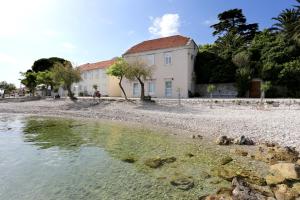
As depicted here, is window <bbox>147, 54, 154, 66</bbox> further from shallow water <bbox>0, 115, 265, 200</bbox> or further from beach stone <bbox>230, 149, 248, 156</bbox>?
beach stone <bbox>230, 149, 248, 156</bbox>

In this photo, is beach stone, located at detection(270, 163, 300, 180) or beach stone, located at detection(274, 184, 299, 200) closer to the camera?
beach stone, located at detection(274, 184, 299, 200)

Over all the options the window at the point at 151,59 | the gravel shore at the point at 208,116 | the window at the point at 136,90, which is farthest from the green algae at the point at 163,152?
the window at the point at 136,90

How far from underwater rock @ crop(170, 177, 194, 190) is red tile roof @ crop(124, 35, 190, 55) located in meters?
25.6

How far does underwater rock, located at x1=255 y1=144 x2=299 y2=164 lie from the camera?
9.24 meters

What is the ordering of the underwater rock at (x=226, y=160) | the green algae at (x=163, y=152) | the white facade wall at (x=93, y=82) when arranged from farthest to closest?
the white facade wall at (x=93, y=82) → the underwater rock at (x=226, y=160) → the green algae at (x=163, y=152)

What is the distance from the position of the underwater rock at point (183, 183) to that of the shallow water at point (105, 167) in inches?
6.2

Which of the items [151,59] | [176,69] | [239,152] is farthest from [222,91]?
[239,152]

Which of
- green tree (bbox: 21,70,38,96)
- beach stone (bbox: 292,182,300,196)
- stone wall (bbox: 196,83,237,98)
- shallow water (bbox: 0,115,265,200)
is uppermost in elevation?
green tree (bbox: 21,70,38,96)

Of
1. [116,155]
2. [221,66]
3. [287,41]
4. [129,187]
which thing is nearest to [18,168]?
[116,155]

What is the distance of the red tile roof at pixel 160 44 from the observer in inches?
1286

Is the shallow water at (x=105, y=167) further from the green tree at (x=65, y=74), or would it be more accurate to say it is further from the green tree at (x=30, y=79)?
the green tree at (x=30, y=79)

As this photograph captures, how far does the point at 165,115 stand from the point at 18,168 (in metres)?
13.0

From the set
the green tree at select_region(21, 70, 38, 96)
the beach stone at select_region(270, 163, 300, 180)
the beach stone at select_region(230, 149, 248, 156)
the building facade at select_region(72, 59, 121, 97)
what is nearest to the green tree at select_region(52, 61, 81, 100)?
the building facade at select_region(72, 59, 121, 97)

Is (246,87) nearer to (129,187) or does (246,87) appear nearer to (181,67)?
(181,67)
